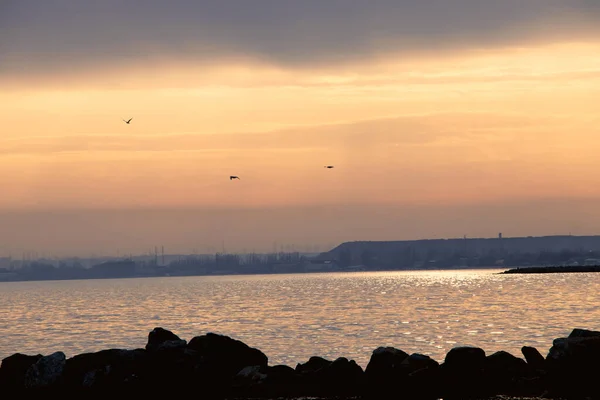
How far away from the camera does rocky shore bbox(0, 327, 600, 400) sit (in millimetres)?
36656

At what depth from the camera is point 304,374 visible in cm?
3947

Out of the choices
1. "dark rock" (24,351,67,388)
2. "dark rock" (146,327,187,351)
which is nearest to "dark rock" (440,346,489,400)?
"dark rock" (146,327,187,351)

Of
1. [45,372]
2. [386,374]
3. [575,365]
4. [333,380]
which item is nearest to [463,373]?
[386,374]

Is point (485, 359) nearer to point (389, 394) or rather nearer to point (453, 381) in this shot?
point (453, 381)

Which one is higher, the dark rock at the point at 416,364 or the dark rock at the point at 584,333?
the dark rock at the point at 584,333

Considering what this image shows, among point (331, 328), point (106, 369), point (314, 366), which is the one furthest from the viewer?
point (331, 328)

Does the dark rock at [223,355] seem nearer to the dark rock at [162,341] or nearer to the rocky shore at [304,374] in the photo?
the rocky shore at [304,374]

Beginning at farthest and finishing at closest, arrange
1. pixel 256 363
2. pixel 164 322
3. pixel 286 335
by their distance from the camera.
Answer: pixel 164 322 < pixel 286 335 < pixel 256 363

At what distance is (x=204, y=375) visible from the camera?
132ft

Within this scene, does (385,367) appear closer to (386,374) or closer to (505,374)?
(386,374)

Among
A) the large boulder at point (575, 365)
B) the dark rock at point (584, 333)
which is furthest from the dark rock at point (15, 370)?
the dark rock at point (584, 333)

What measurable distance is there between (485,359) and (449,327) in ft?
109

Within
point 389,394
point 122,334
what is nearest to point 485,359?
point 389,394

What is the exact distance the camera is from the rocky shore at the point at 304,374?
3666 cm
